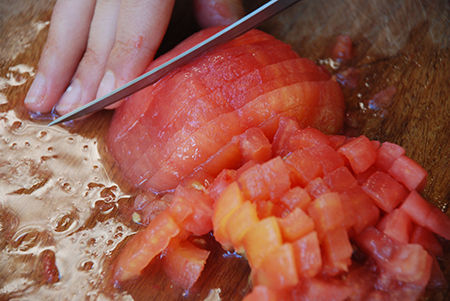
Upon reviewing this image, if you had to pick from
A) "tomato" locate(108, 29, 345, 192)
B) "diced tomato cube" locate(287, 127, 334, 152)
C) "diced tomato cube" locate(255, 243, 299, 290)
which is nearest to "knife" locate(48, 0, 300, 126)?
"tomato" locate(108, 29, 345, 192)

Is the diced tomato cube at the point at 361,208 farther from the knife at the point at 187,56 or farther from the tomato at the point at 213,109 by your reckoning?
the knife at the point at 187,56

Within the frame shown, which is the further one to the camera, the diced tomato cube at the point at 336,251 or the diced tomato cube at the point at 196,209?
the diced tomato cube at the point at 196,209

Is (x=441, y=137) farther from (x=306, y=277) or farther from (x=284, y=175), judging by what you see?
(x=306, y=277)

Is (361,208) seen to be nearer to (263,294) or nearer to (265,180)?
(265,180)

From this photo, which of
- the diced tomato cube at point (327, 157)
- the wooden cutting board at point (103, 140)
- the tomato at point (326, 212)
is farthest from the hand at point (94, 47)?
the tomato at point (326, 212)

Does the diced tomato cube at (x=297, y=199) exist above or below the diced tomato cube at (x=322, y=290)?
above

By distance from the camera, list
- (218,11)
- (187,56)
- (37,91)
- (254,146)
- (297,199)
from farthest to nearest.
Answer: (218,11)
(37,91)
(187,56)
(254,146)
(297,199)

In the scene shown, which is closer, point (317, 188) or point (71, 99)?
point (317, 188)

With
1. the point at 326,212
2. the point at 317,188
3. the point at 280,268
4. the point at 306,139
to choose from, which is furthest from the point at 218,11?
the point at 280,268
